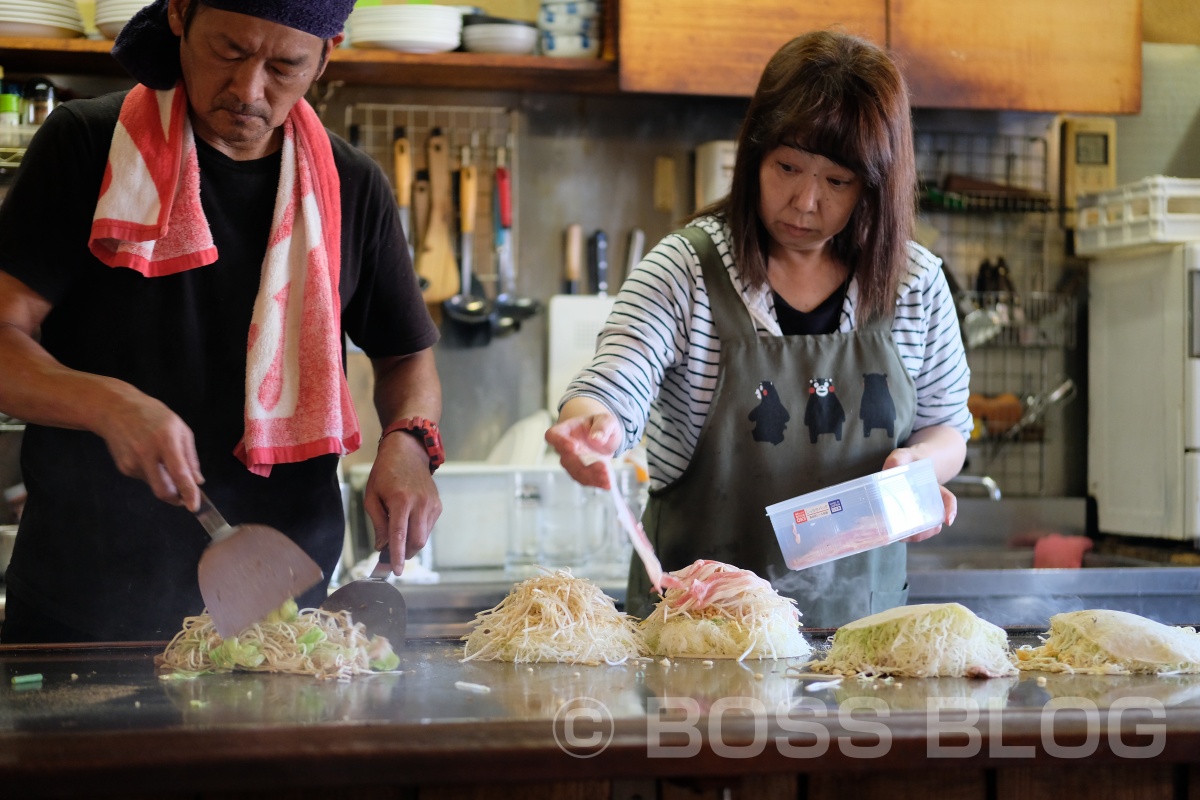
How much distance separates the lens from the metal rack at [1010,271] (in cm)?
380

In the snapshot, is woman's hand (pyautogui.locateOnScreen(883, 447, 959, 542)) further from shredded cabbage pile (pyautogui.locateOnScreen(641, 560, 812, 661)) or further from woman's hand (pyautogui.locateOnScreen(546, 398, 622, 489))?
woman's hand (pyautogui.locateOnScreen(546, 398, 622, 489))

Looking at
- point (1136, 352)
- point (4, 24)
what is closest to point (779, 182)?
point (1136, 352)

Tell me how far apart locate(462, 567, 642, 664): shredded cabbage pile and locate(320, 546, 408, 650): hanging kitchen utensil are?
100mm

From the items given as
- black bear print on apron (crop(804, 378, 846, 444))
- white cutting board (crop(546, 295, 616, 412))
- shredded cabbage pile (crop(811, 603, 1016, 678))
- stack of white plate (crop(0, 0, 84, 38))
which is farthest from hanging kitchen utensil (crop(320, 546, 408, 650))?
stack of white plate (crop(0, 0, 84, 38))

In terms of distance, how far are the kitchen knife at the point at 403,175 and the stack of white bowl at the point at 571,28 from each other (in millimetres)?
531

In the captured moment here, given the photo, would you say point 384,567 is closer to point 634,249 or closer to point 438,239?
point 438,239

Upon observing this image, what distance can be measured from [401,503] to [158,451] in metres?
0.36

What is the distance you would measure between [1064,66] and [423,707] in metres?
3.05

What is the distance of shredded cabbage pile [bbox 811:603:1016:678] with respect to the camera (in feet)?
4.62

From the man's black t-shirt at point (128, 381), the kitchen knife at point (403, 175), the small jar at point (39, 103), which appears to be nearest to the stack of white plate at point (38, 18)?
the small jar at point (39, 103)

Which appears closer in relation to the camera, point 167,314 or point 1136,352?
point 167,314

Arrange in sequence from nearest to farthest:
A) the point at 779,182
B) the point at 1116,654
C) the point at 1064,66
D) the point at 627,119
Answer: the point at 1116,654 → the point at 779,182 → the point at 1064,66 → the point at 627,119

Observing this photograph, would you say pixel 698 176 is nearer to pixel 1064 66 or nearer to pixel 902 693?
pixel 1064 66

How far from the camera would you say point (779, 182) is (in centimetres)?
189
